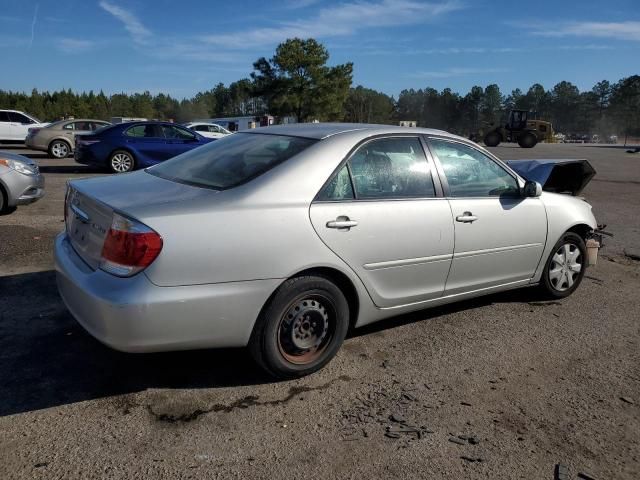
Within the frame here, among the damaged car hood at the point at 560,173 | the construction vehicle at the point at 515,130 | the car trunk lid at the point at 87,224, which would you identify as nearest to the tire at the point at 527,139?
the construction vehicle at the point at 515,130

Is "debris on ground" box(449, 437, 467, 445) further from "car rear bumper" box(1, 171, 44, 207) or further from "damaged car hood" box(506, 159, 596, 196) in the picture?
"car rear bumper" box(1, 171, 44, 207)

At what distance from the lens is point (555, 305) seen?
4.95m

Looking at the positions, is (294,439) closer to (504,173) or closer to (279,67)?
(504,173)

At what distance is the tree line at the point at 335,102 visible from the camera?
182 ft

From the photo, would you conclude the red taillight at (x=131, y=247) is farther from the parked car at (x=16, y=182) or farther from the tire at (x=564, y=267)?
the parked car at (x=16, y=182)

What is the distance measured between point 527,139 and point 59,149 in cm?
3057

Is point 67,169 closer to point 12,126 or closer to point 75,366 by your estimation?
point 12,126

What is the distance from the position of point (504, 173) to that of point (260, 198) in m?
2.31

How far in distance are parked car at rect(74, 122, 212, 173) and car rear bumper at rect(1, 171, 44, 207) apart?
5.45m

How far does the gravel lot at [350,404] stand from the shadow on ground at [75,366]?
0.01 metres

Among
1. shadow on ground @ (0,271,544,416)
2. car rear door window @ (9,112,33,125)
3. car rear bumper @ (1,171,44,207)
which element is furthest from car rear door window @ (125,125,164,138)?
car rear door window @ (9,112,33,125)

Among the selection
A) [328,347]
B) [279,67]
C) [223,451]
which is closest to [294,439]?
[223,451]

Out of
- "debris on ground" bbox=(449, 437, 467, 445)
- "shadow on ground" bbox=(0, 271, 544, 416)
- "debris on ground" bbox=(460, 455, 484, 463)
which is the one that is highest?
"debris on ground" bbox=(449, 437, 467, 445)

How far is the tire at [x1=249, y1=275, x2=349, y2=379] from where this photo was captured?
10.3ft
